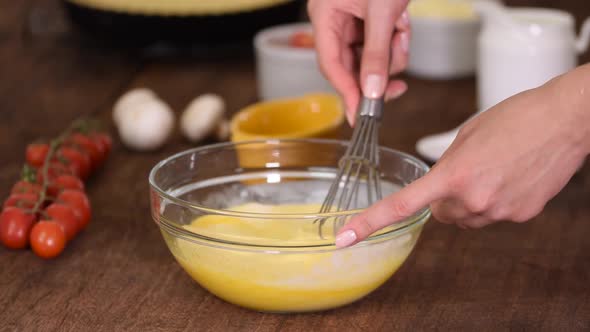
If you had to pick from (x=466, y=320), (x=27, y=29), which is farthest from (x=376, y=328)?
(x=27, y=29)

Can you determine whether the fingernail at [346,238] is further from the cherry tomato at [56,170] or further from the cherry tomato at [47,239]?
the cherry tomato at [56,170]

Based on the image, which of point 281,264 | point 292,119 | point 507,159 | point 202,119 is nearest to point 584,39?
point 292,119

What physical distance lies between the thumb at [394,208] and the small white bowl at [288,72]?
79 cm

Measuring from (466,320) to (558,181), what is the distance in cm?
17

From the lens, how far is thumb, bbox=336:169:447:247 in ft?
2.55

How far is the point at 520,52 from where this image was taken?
143cm

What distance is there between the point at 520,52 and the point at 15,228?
827mm

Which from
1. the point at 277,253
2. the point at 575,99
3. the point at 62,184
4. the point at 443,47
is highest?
the point at 575,99

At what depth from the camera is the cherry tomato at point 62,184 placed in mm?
1127

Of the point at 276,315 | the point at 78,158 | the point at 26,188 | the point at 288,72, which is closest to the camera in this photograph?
the point at 276,315

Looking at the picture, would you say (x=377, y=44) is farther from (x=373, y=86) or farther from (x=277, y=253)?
(x=277, y=253)

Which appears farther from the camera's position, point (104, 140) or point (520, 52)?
point (520, 52)

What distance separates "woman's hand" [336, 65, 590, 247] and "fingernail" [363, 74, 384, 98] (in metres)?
0.21

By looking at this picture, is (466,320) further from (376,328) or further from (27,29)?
(27,29)
